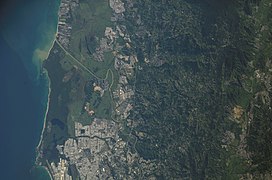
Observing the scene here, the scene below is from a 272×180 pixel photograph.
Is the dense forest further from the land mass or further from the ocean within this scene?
the ocean

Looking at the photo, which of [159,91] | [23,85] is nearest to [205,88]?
[159,91]

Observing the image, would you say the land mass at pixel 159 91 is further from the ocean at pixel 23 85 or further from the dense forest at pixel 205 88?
the ocean at pixel 23 85

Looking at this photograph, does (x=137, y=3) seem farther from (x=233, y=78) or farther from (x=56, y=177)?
(x=56, y=177)

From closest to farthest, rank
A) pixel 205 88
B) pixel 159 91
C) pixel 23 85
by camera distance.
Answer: pixel 205 88 → pixel 159 91 → pixel 23 85

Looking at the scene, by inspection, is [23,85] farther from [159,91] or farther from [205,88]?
[205,88]

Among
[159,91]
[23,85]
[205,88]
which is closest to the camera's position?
[205,88]

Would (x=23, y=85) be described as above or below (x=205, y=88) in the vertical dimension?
above

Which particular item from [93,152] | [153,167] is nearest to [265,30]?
[153,167]

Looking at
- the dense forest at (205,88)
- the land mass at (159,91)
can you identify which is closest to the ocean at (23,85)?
the land mass at (159,91)

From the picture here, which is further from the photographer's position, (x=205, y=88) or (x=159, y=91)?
(x=159, y=91)
